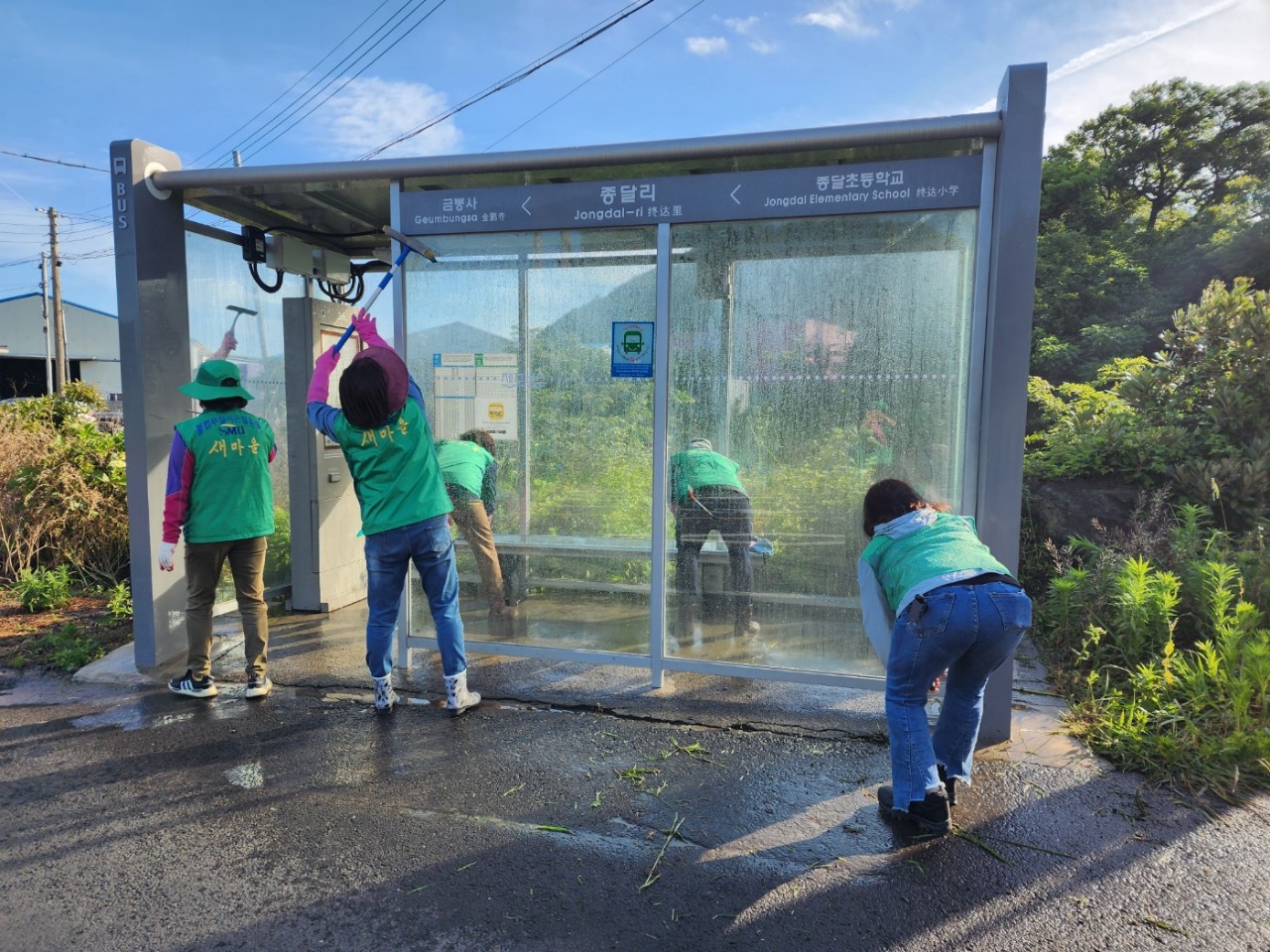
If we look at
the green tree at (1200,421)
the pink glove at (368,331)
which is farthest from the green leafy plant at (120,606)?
the green tree at (1200,421)

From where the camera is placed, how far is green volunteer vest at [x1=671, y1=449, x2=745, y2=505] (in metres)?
4.50

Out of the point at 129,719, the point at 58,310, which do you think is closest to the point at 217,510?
the point at 129,719

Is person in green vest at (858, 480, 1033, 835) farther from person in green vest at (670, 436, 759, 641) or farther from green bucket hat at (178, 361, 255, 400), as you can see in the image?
green bucket hat at (178, 361, 255, 400)

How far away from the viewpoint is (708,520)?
4570mm

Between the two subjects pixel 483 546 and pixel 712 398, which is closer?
pixel 712 398

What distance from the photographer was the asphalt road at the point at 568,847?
244 centimetres

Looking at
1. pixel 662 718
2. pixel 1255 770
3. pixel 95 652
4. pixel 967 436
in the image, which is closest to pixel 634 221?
pixel 967 436

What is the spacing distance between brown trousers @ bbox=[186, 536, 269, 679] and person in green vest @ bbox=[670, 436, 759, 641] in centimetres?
244

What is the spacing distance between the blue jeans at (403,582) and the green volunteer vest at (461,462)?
79 cm

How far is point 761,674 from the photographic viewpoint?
14.2ft

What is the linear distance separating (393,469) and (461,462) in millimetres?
925

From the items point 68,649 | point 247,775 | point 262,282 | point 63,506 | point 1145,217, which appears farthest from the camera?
point 1145,217

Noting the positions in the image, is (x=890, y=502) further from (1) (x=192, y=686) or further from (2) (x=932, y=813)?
(1) (x=192, y=686)

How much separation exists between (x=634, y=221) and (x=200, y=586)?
10.5 ft
